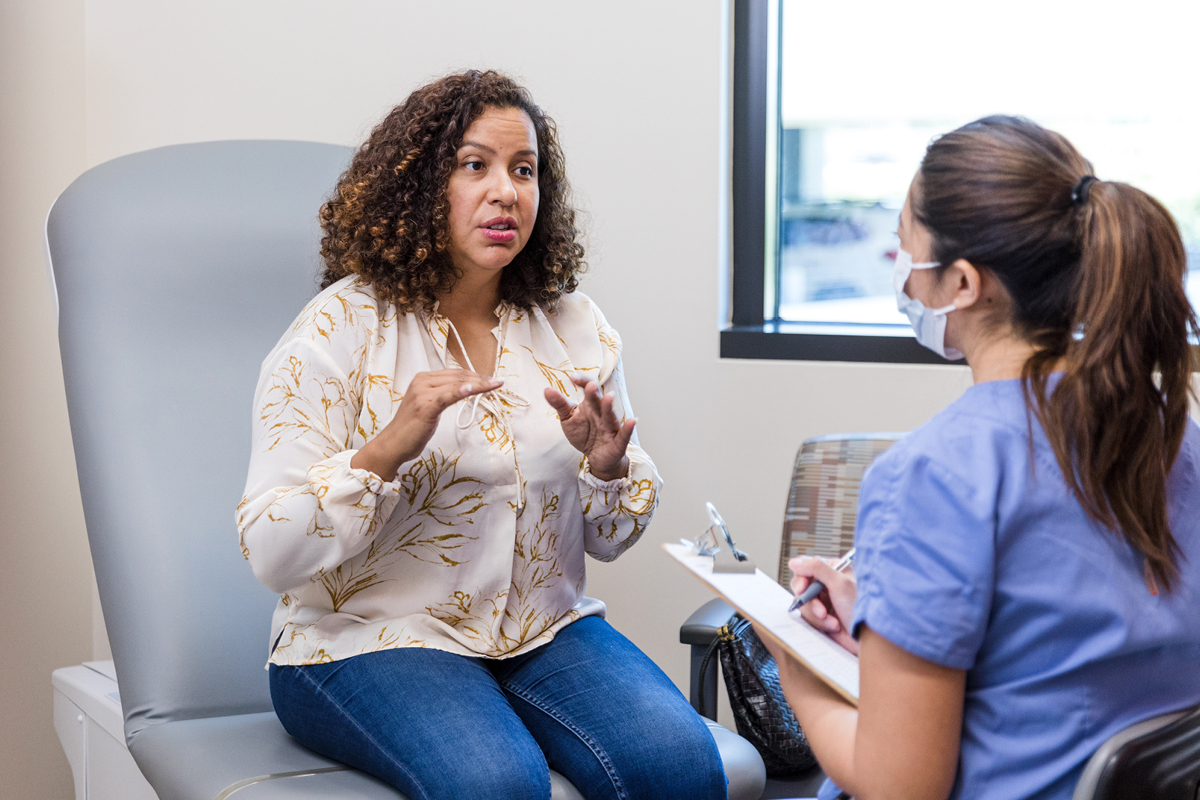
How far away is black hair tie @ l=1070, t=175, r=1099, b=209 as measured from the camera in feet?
2.73

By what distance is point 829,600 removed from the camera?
1.04 m

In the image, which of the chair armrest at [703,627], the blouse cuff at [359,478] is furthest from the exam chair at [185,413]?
the blouse cuff at [359,478]

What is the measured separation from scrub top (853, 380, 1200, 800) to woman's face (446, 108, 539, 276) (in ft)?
2.75

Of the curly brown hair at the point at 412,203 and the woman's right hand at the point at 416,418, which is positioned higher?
the curly brown hair at the point at 412,203

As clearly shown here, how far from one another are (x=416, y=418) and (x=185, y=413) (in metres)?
0.64

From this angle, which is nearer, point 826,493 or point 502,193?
point 502,193

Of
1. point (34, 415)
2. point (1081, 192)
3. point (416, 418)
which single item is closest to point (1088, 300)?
point (1081, 192)

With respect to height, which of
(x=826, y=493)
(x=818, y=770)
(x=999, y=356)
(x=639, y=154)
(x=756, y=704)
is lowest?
(x=818, y=770)

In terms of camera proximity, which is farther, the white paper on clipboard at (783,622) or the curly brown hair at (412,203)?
the curly brown hair at (412,203)

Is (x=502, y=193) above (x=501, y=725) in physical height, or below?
above

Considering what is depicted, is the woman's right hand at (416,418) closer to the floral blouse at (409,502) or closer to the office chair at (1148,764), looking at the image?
the floral blouse at (409,502)

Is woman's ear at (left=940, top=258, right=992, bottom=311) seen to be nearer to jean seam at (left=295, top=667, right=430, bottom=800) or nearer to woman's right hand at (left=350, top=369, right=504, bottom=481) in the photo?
woman's right hand at (left=350, top=369, right=504, bottom=481)

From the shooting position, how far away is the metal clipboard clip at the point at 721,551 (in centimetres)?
109

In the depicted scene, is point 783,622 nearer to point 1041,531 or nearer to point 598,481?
point 1041,531
